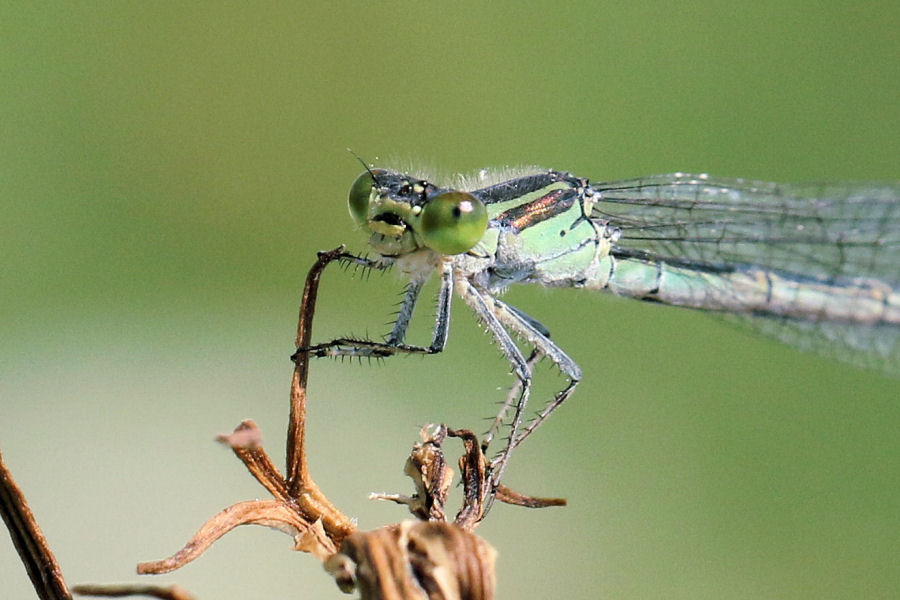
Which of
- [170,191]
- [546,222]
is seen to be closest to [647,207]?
[546,222]

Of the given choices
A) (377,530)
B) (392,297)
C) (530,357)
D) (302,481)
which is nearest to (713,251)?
(530,357)

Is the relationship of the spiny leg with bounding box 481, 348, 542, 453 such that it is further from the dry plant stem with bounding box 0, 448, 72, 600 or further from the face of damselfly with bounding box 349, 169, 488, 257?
the dry plant stem with bounding box 0, 448, 72, 600

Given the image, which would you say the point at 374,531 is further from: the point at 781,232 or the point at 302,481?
the point at 781,232

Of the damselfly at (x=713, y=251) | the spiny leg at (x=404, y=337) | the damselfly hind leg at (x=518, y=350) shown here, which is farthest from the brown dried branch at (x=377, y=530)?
the damselfly at (x=713, y=251)

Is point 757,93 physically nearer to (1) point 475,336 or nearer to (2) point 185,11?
(1) point 475,336

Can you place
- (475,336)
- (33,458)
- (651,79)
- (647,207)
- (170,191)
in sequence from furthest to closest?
A: (651,79)
(475,336)
(170,191)
(647,207)
(33,458)

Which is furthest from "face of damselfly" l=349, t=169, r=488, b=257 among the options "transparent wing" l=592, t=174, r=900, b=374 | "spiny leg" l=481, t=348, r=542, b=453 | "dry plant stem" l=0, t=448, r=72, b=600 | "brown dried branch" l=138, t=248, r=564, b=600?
"dry plant stem" l=0, t=448, r=72, b=600
